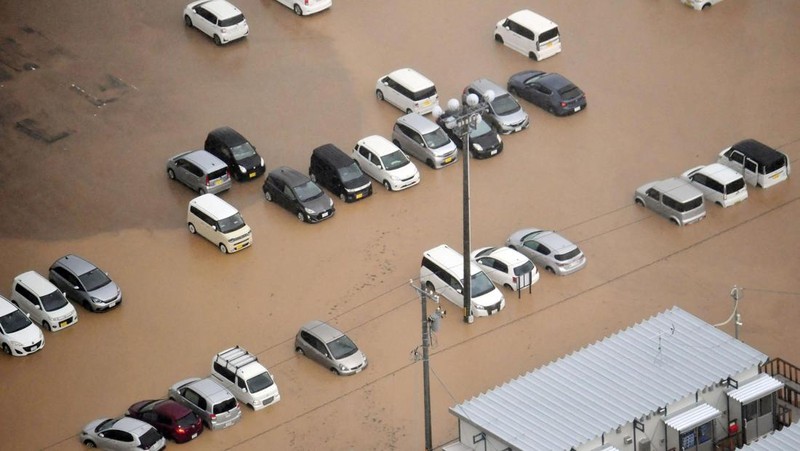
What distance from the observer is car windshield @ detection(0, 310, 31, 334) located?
5806 centimetres

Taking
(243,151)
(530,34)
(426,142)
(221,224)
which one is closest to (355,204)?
(426,142)

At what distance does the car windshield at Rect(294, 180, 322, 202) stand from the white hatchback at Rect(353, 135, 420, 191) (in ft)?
9.45

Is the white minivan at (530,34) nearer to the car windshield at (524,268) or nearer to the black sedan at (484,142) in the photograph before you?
the black sedan at (484,142)

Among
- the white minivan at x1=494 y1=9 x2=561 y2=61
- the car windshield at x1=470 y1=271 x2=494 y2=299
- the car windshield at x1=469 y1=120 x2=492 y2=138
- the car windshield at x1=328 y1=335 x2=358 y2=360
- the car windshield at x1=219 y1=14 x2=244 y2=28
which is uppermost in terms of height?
the car windshield at x1=219 y1=14 x2=244 y2=28

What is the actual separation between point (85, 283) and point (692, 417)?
22.1 meters

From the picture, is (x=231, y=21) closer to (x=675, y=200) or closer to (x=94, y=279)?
(x=94, y=279)

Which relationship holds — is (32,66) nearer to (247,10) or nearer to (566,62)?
(247,10)

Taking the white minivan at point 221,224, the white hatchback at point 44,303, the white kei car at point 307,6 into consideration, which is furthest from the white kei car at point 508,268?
the white kei car at point 307,6

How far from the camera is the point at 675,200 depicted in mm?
63406

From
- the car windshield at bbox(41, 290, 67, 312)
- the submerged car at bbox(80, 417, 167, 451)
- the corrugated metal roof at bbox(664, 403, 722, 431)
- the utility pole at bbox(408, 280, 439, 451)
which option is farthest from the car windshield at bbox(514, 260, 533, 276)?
the car windshield at bbox(41, 290, 67, 312)

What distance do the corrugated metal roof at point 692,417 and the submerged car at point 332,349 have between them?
35.6 feet

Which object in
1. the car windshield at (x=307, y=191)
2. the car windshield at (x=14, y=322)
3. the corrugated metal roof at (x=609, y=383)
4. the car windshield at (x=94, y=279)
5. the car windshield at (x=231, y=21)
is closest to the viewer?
the corrugated metal roof at (x=609, y=383)

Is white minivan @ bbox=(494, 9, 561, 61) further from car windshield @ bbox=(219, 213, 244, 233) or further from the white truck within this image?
the white truck

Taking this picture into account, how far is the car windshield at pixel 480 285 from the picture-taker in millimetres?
59219
